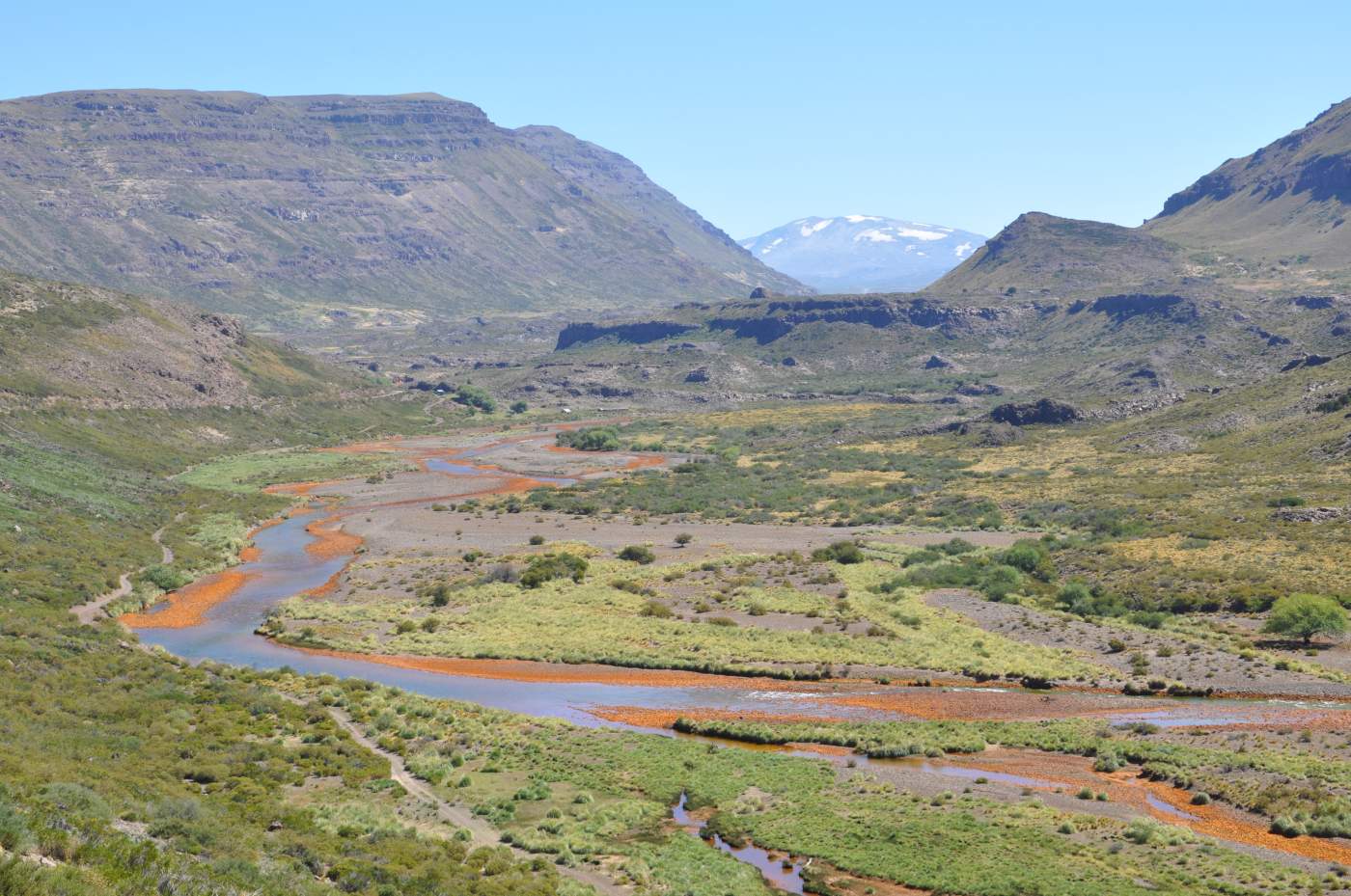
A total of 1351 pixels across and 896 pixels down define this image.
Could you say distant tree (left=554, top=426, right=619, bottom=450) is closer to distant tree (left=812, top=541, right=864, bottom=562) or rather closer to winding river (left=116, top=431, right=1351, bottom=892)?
distant tree (left=812, top=541, right=864, bottom=562)

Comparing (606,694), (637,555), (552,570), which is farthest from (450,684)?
(637,555)

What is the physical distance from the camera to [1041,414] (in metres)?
160

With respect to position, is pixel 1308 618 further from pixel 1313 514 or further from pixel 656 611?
pixel 656 611

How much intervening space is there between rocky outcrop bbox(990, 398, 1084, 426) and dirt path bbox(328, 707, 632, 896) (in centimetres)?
12840

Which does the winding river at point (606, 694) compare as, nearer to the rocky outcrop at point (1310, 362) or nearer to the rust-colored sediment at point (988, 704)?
the rust-colored sediment at point (988, 704)

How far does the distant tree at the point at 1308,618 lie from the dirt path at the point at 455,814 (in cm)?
4165

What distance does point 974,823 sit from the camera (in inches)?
1399

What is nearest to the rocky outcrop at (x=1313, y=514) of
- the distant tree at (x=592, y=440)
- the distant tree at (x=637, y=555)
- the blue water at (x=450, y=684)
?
the distant tree at (x=637, y=555)

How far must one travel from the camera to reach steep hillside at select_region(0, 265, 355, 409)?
133 metres

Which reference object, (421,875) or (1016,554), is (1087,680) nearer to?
(1016,554)

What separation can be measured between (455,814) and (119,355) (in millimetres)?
131858

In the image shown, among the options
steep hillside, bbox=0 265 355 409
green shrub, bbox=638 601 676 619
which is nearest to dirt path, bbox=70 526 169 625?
green shrub, bbox=638 601 676 619

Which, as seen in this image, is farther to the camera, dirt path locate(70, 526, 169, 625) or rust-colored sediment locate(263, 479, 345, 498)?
rust-colored sediment locate(263, 479, 345, 498)

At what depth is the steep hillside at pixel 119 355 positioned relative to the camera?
436 feet
